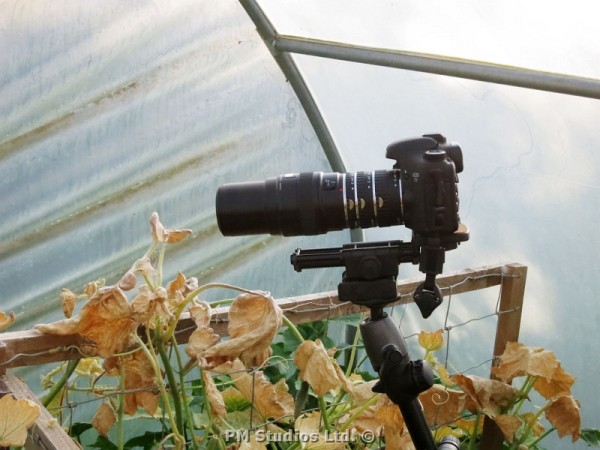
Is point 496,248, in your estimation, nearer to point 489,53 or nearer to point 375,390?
point 489,53

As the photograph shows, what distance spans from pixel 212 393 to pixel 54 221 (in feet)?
3.44

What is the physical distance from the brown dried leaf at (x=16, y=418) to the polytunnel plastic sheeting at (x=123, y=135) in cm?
111

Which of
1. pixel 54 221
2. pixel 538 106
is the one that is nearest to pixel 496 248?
pixel 538 106

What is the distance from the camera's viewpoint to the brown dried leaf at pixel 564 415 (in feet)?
3.92

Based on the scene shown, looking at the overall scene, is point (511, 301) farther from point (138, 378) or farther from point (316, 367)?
point (138, 378)

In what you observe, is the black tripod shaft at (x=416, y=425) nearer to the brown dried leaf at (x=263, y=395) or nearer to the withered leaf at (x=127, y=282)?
the brown dried leaf at (x=263, y=395)

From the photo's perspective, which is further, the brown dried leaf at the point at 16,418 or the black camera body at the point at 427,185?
the black camera body at the point at 427,185

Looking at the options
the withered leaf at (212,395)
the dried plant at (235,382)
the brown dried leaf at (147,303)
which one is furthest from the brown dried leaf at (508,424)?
the brown dried leaf at (147,303)

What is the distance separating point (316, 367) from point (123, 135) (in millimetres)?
1112

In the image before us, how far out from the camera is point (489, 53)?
1.69 meters

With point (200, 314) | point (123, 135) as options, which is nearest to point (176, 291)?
point (200, 314)

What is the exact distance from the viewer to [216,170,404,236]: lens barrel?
987 millimetres

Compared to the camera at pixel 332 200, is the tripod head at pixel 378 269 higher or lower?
lower

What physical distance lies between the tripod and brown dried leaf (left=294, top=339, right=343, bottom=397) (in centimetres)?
5
